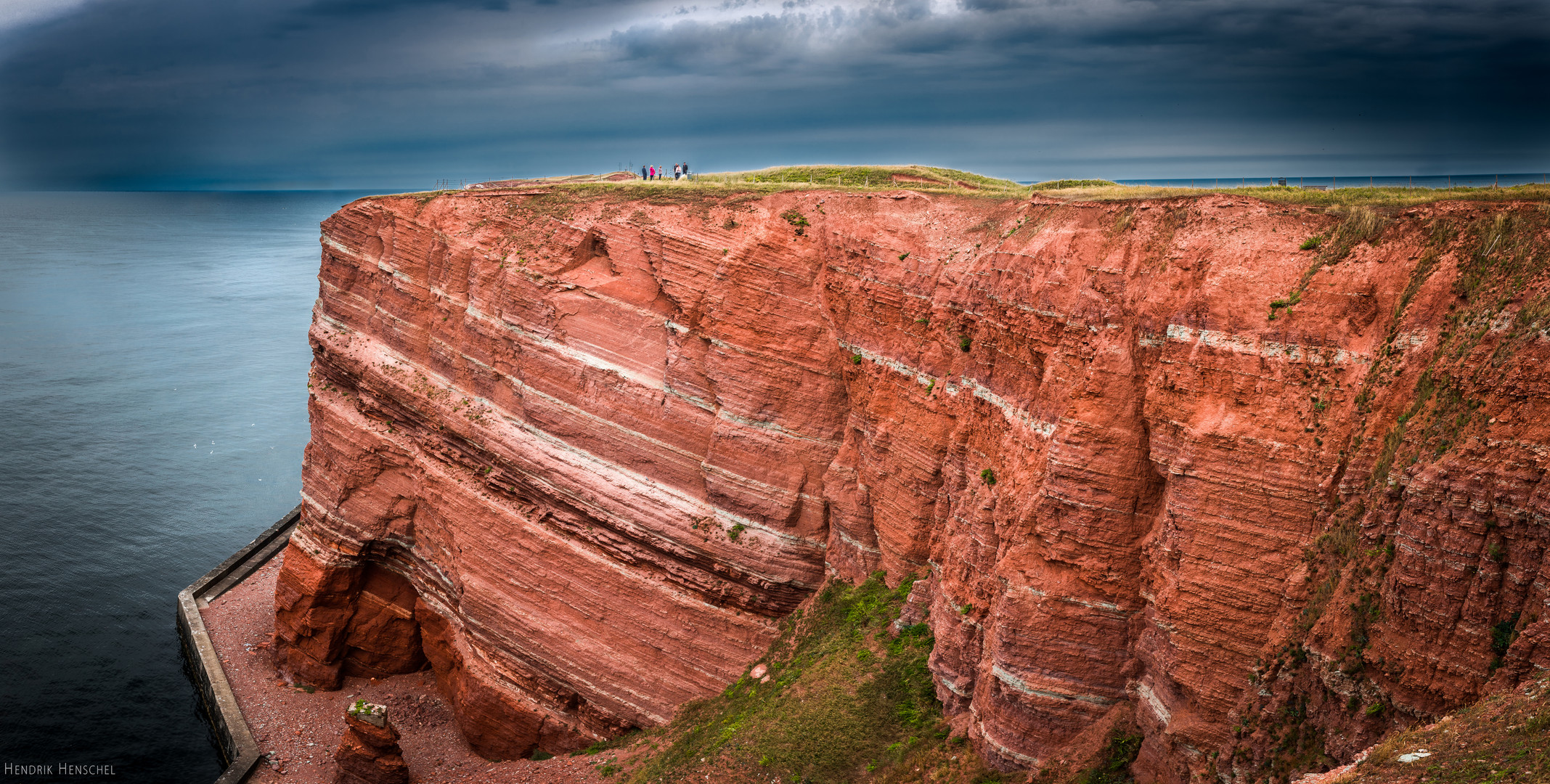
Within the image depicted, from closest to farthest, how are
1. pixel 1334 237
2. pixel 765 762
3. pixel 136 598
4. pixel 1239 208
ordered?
pixel 1334 237 < pixel 1239 208 < pixel 765 762 < pixel 136 598

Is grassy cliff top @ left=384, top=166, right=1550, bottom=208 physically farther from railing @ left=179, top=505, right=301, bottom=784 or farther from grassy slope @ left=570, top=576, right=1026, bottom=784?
railing @ left=179, top=505, right=301, bottom=784

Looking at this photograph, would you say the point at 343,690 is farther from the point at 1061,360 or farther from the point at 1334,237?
the point at 1334,237

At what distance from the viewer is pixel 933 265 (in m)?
24.8

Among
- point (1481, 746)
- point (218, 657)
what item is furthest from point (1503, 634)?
point (218, 657)

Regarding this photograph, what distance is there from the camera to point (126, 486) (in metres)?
60.9

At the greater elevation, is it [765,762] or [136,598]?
[765,762]

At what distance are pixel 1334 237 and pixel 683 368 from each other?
1787cm

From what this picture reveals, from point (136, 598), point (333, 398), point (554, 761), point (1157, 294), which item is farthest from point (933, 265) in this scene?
point (136, 598)

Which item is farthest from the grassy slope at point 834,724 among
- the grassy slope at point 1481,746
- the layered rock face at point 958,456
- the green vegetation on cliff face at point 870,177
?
the green vegetation on cliff face at point 870,177

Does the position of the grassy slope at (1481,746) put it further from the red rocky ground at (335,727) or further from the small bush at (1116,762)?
the red rocky ground at (335,727)

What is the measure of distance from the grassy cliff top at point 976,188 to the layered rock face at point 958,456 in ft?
2.96

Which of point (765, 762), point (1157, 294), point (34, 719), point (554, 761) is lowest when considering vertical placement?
point (34, 719)

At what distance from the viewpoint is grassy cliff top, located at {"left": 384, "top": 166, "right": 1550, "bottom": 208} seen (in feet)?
57.5

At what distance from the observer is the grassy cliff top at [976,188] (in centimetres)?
1753
